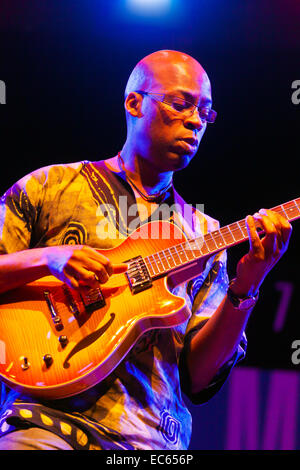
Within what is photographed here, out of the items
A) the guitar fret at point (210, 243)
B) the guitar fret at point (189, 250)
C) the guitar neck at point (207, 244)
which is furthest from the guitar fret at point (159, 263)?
the guitar fret at point (210, 243)

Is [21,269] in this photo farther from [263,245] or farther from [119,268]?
[263,245]

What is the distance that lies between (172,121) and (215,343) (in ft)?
3.96

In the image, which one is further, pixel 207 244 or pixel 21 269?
pixel 207 244

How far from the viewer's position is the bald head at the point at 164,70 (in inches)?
104

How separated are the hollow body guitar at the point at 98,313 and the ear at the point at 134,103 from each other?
0.79 m

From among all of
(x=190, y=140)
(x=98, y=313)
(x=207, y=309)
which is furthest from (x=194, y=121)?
(x=98, y=313)

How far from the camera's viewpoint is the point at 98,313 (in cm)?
212

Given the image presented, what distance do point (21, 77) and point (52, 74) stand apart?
25cm

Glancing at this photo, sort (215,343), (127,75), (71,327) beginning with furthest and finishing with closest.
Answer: (127,75), (215,343), (71,327)

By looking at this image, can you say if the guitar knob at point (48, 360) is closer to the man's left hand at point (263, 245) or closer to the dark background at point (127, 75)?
the man's left hand at point (263, 245)

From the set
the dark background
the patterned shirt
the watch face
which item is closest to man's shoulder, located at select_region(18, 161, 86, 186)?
the patterned shirt

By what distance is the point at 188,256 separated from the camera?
7.68 feet
